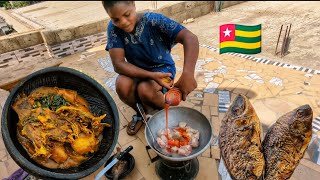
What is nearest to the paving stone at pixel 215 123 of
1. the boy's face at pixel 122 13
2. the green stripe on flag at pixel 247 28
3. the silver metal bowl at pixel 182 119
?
the silver metal bowl at pixel 182 119

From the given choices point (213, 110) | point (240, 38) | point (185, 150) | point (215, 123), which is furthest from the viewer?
point (240, 38)

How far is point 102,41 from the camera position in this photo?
7.09 m

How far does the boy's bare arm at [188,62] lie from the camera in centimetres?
266

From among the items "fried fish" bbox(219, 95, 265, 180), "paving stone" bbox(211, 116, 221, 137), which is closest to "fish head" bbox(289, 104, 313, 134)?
"fried fish" bbox(219, 95, 265, 180)

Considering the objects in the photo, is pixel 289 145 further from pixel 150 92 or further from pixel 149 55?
pixel 149 55

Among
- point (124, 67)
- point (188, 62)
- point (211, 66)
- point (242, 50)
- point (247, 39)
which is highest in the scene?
point (188, 62)

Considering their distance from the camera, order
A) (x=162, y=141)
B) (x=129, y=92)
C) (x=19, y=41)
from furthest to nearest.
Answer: (x=19, y=41)
(x=129, y=92)
(x=162, y=141)

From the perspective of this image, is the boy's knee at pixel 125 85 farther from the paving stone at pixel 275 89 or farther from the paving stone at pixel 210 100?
the paving stone at pixel 275 89

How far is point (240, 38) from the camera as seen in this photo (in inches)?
204

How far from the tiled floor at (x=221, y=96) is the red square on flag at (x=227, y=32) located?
1.88ft

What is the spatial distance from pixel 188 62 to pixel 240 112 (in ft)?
2.93

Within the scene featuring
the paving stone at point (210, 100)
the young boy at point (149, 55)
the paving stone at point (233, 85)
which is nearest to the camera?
the young boy at point (149, 55)

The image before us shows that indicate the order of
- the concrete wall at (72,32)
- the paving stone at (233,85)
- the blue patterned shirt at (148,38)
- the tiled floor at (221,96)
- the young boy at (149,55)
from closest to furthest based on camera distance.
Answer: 1. the young boy at (149,55)
2. the blue patterned shirt at (148,38)
3. the tiled floor at (221,96)
4. the paving stone at (233,85)
5. the concrete wall at (72,32)

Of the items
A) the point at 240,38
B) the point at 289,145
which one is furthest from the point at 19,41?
the point at 289,145
